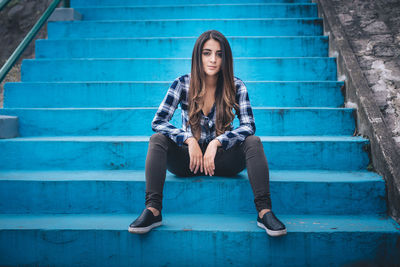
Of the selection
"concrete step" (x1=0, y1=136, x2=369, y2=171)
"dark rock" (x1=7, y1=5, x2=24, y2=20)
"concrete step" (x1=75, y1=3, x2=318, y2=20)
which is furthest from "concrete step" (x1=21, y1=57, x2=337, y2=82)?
"dark rock" (x1=7, y1=5, x2=24, y2=20)

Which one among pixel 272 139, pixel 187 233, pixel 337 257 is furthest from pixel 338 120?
pixel 187 233

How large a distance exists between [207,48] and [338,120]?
122cm

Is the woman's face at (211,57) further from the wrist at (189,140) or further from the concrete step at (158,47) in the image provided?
the concrete step at (158,47)

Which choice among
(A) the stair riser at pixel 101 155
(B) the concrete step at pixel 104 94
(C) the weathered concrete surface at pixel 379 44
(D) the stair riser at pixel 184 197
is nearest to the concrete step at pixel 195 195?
(D) the stair riser at pixel 184 197

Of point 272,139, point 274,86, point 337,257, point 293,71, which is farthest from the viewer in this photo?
point 293,71

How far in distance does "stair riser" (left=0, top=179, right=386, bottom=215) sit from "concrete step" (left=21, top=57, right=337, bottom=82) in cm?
134

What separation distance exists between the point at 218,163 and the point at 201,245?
50 cm

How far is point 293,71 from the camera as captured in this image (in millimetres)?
2711

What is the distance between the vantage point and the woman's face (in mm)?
1748

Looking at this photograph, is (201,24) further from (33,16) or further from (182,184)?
(33,16)

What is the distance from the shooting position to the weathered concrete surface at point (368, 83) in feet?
5.53

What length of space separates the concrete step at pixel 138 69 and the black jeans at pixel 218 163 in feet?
4.20

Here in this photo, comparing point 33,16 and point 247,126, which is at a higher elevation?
point 33,16

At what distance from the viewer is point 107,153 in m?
2.03
